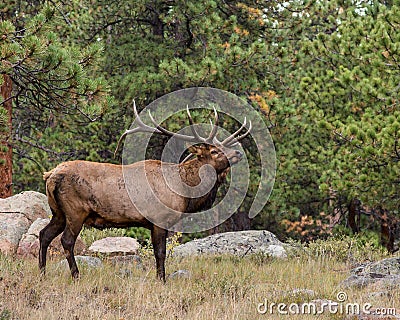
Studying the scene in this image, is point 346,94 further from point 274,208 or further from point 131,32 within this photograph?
point 131,32

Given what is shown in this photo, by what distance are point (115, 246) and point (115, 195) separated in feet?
7.66

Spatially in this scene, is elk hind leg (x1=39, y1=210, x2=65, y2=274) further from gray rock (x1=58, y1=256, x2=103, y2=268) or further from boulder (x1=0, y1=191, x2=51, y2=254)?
boulder (x1=0, y1=191, x2=51, y2=254)

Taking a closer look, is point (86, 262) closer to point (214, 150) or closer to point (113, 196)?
point (113, 196)

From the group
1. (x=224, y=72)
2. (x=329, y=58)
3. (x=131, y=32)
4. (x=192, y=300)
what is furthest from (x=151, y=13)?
(x=192, y=300)

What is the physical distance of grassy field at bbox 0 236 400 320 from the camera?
5.49m

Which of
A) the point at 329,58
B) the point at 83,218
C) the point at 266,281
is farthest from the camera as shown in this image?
the point at 329,58

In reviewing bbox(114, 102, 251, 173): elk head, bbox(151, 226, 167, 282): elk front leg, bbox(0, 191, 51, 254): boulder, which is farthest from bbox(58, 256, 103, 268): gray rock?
bbox(114, 102, 251, 173): elk head

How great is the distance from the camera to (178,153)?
13703 millimetres

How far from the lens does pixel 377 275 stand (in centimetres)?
757

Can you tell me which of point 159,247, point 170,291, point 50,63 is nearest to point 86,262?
point 159,247

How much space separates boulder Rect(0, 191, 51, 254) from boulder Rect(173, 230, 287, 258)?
2.32m

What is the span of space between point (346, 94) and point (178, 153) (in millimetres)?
3992

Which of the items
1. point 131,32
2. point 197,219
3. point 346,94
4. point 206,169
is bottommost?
point 197,219

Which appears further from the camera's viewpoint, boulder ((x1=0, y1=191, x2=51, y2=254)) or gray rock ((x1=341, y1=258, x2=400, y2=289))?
boulder ((x1=0, y1=191, x2=51, y2=254))
